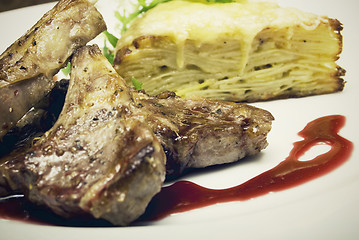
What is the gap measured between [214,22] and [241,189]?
1.90 meters

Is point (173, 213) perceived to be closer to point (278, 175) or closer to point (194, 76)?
point (278, 175)

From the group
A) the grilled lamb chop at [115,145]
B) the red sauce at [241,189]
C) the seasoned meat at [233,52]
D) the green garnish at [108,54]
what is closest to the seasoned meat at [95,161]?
the grilled lamb chop at [115,145]

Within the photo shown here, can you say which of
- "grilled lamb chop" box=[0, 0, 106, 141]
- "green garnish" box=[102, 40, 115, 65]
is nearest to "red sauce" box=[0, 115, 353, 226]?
"grilled lamb chop" box=[0, 0, 106, 141]

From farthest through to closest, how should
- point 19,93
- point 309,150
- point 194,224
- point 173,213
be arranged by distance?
point 309,150 < point 19,93 < point 173,213 < point 194,224

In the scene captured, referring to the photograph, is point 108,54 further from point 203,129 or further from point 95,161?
point 95,161

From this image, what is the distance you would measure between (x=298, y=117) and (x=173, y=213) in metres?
1.77

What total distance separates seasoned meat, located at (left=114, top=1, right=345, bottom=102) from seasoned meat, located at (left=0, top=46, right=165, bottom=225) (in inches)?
52.2

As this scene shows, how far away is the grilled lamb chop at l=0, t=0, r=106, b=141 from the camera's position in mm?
2699

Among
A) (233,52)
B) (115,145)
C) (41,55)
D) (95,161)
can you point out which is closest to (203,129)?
(115,145)

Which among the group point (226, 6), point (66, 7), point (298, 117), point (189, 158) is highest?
point (66, 7)

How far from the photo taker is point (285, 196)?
8.23 ft

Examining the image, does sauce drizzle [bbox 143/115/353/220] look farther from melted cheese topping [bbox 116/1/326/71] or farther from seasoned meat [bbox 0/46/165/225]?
melted cheese topping [bbox 116/1/326/71]

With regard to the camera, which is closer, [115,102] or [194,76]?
[115,102]

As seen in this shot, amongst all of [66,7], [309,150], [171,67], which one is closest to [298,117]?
[309,150]
